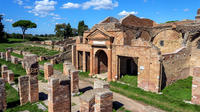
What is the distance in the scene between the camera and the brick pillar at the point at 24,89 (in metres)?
10.6

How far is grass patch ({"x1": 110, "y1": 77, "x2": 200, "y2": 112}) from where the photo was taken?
10754 millimetres

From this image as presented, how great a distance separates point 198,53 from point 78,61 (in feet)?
52.4

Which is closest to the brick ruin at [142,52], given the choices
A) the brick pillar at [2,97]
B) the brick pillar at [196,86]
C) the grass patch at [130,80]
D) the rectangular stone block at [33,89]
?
the grass patch at [130,80]

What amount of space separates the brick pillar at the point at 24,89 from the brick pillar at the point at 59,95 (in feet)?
12.0

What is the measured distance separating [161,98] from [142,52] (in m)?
4.44

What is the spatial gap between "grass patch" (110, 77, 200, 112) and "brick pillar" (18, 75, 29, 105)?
7788 mm

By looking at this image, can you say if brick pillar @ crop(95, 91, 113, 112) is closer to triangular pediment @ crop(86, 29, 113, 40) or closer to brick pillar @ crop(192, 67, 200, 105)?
brick pillar @ crop(192, 67, 200, 105)

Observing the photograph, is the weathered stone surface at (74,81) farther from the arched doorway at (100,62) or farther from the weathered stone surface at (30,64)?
the arched doorway at (100,62)

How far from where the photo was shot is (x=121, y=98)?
506 inches

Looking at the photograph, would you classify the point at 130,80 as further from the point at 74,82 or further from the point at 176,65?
the point at 74,82

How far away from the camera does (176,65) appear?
15.4 m

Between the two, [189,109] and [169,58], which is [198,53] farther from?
[189,109]

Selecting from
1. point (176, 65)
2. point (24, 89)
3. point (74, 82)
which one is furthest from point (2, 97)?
point (176, 65)

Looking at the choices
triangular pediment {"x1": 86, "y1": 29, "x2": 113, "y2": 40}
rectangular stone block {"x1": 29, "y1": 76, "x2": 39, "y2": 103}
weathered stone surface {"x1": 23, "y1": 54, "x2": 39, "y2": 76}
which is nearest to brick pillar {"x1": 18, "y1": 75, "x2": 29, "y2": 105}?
rectangular stone block {"x1": 29, "y1": 76, "x2": 39, "y2": 103}
